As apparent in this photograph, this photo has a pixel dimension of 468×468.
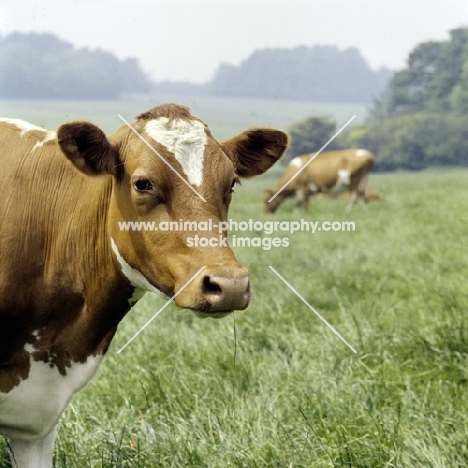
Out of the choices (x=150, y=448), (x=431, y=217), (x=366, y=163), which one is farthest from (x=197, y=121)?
(x=366, y=163)

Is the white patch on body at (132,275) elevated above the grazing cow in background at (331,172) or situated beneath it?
elevated above

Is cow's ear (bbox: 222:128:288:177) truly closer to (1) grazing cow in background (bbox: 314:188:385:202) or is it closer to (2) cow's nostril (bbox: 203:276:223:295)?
(2) cow's nostril (bbox: 203:276:223:295)

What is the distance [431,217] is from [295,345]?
656cm

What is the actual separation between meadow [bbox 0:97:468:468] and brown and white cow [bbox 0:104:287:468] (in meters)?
0.52

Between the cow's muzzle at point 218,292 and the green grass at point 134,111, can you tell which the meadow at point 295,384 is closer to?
the cow's muzzle at point 218,292

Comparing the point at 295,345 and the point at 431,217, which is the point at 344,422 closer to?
the point at 295,345

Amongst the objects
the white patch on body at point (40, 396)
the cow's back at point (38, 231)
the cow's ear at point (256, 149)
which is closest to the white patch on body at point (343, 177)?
the cow's ear at point (256, 149)

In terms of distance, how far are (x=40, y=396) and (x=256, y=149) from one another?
155cm

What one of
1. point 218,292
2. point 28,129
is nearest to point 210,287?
point 218,292

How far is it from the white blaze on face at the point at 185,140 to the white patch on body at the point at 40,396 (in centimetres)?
102

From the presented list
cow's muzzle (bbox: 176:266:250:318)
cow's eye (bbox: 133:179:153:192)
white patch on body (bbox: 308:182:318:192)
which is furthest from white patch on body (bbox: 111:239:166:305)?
white patch on body (bbox: 308:182:318:192)

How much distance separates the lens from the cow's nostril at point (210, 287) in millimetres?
2611

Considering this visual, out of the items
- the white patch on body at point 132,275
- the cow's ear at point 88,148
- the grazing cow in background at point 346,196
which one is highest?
the cow's ear at point 88,148

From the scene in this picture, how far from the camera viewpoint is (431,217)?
36.3 ft
